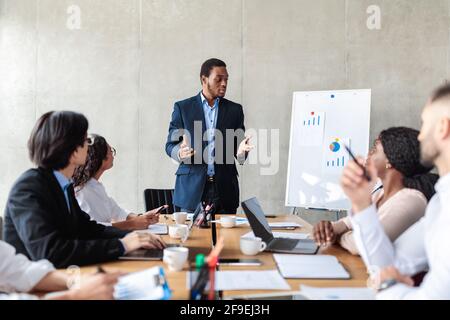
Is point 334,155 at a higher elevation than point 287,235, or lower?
higher

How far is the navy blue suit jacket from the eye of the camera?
413 cm

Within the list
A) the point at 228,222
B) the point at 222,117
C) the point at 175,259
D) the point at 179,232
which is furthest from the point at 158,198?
the point at 175,259

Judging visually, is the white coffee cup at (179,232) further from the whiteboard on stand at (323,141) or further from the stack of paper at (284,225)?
the whiteboard on stand at (323,141)

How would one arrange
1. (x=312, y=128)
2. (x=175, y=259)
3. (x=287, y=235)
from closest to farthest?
1. (x=175, y=259)
2. (x=287, y=235)
3. (x=312, y=128)

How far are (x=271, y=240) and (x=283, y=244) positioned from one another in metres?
0.08

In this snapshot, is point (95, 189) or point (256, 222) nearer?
point (256, 222)

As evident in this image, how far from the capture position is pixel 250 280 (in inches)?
68.4

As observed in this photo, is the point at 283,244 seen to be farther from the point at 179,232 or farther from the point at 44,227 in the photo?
the point at 44,227

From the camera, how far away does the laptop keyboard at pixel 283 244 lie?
236 centimetres

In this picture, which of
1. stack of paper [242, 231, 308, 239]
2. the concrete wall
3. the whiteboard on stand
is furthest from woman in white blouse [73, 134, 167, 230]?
the whiteboard on stand

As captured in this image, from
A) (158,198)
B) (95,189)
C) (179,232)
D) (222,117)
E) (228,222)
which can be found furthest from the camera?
(158,198)

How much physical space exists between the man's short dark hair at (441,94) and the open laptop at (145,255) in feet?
4.00

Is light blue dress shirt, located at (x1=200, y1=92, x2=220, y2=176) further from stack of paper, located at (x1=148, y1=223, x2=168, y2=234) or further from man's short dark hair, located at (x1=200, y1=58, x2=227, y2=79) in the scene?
stack of paper, located at (x1=148, y1=223, x2=168, y2=234)
